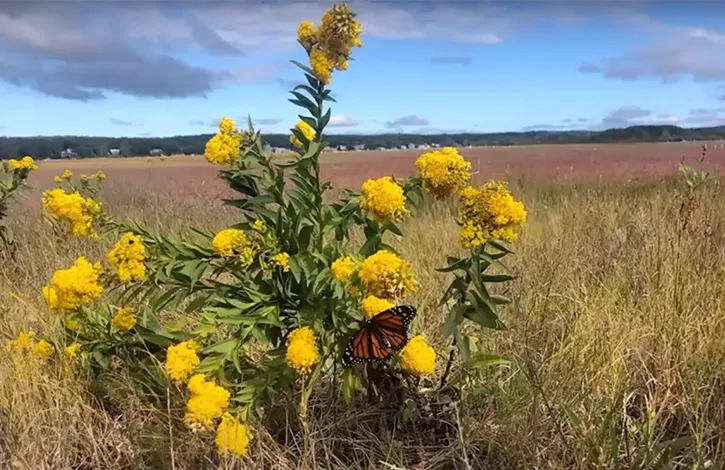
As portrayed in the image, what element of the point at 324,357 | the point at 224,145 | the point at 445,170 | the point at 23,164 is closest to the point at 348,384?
the point at 324,357

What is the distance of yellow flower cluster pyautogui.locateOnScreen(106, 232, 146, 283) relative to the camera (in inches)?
77.7

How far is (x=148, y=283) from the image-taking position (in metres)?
2.13

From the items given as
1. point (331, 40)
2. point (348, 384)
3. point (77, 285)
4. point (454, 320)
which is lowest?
point (348, 384)

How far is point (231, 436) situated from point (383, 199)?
32.7 inches

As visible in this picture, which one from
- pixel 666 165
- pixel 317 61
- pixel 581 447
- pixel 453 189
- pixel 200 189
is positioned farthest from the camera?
pixel 200 189

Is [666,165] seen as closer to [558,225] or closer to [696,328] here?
[558,225]

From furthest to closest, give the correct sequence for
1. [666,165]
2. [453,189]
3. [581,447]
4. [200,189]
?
[200,189] < [666,165] < [581,447] < [453,189]

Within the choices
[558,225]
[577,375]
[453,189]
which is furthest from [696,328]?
[558,225]

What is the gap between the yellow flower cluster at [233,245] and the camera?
1.96 m

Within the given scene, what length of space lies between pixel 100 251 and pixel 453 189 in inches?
145

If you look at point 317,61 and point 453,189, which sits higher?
point 317,61

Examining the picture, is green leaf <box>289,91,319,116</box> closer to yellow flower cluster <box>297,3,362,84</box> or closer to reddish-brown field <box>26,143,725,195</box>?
yellow flower cluster <box>297,3,362,84</box>

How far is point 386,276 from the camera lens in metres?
1.72

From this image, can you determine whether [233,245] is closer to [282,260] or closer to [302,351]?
[282,260]
